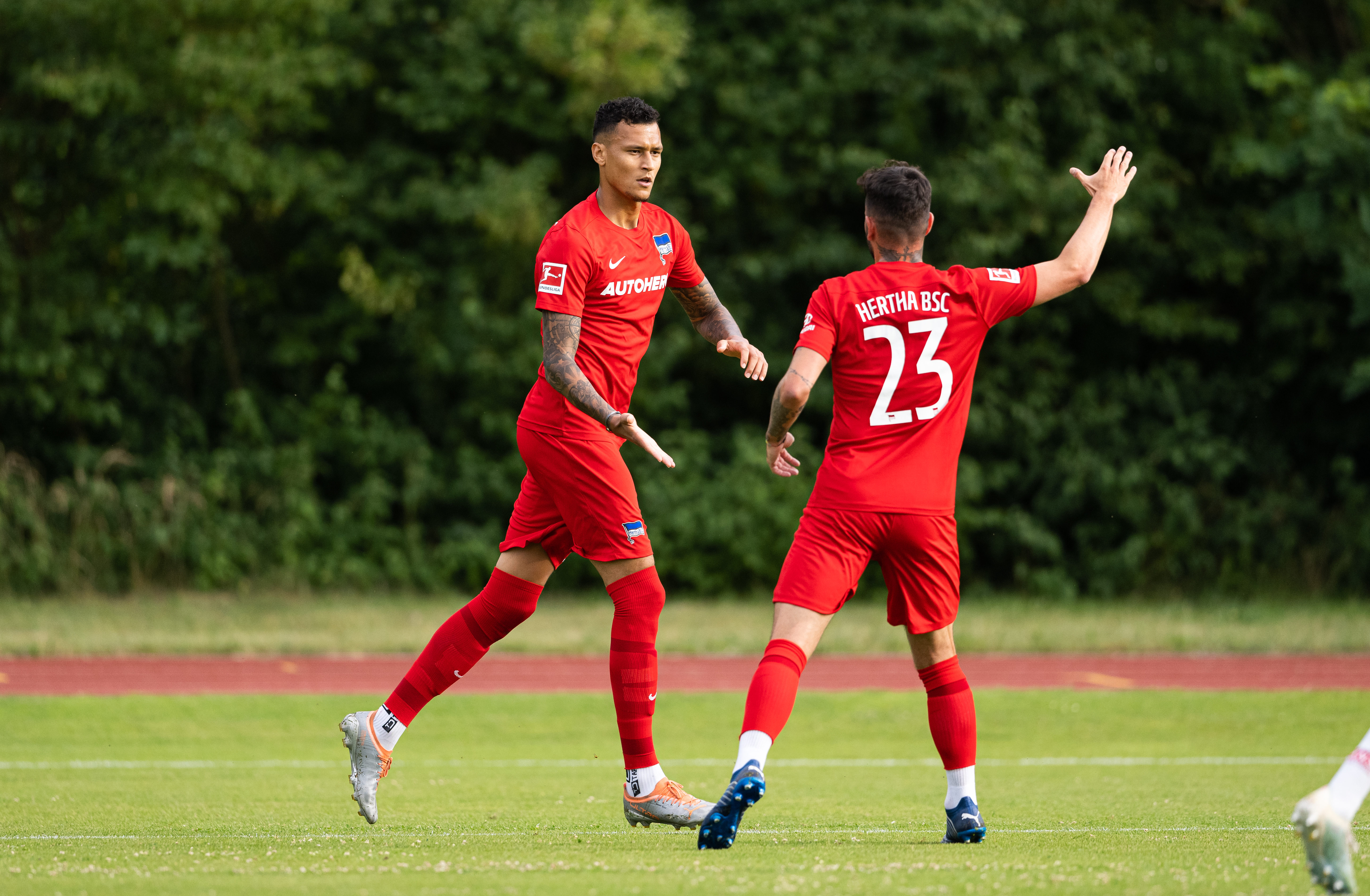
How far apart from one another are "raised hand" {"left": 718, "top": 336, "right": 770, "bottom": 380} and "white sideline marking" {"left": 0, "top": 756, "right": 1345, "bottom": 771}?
372cm

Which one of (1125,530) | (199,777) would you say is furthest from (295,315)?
(199,777)

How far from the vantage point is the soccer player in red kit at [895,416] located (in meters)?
4.82

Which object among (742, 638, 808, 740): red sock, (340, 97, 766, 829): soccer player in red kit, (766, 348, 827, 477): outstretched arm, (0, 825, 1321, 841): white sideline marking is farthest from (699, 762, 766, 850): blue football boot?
(766, 348, 827, 477): outstretched arm

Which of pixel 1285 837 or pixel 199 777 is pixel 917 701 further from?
pixel 1285 837

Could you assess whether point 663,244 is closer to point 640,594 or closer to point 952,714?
point 640,594

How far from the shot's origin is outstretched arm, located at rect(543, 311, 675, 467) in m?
5.02

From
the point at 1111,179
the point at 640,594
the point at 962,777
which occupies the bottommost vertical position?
the point at 962,777

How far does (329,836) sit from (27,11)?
1482cm

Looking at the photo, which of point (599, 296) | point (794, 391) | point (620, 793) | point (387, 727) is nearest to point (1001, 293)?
point (794, 391)

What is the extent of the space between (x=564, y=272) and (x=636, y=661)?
141 centimetres

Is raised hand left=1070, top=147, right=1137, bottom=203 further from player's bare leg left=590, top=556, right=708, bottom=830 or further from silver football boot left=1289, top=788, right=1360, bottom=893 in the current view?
silver football boot left=1289, top=788, right=1360, bottom=893

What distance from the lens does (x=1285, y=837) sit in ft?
16.4

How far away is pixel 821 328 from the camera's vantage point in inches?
190

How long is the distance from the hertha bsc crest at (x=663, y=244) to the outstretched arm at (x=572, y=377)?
46 cm
